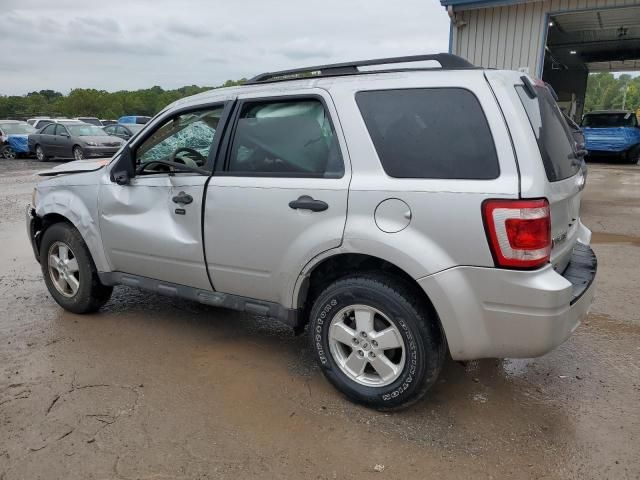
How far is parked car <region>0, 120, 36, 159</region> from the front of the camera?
2045 centimetres

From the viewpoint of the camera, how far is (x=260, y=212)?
124 inches

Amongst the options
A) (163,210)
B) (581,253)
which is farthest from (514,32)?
(163,210)

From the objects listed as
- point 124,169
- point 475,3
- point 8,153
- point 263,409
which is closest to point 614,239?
point 263,409

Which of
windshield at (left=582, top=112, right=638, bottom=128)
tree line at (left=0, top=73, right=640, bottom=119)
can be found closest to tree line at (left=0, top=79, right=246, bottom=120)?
tree line at (left=0, top=73, right=640, bottom=119)

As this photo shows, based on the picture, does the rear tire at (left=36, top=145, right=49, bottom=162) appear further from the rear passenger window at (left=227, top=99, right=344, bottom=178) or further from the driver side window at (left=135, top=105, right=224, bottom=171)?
the rear passenger window at (left=227, top=99, right=344, bottom=178)

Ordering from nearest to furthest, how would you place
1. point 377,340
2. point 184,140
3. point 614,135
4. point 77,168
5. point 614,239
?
1. point 377,340
2. point 184,140
3. point 77,168
4. point 614,239
5. point 614,135

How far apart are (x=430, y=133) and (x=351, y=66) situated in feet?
2.43

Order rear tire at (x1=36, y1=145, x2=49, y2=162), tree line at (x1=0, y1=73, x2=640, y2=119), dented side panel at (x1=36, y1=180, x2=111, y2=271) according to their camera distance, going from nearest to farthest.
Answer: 1. dented side panel at (x1=36, y1=180, x2=111, y2=271)
2. rear tire at (x1=36, y1=145, x2=49, y2=162)
3. tree line at (x1=0, y1=73, x2=640, y2=119)

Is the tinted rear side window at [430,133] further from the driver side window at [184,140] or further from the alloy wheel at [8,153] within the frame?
the alloy wheel at [8,153]

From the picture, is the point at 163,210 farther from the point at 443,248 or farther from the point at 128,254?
the point at 443,248

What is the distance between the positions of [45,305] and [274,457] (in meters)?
3.08

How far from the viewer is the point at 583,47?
21.4 meters

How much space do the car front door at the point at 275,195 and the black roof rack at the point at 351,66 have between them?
23cm

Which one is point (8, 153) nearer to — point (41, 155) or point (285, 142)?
point (41, 155)
